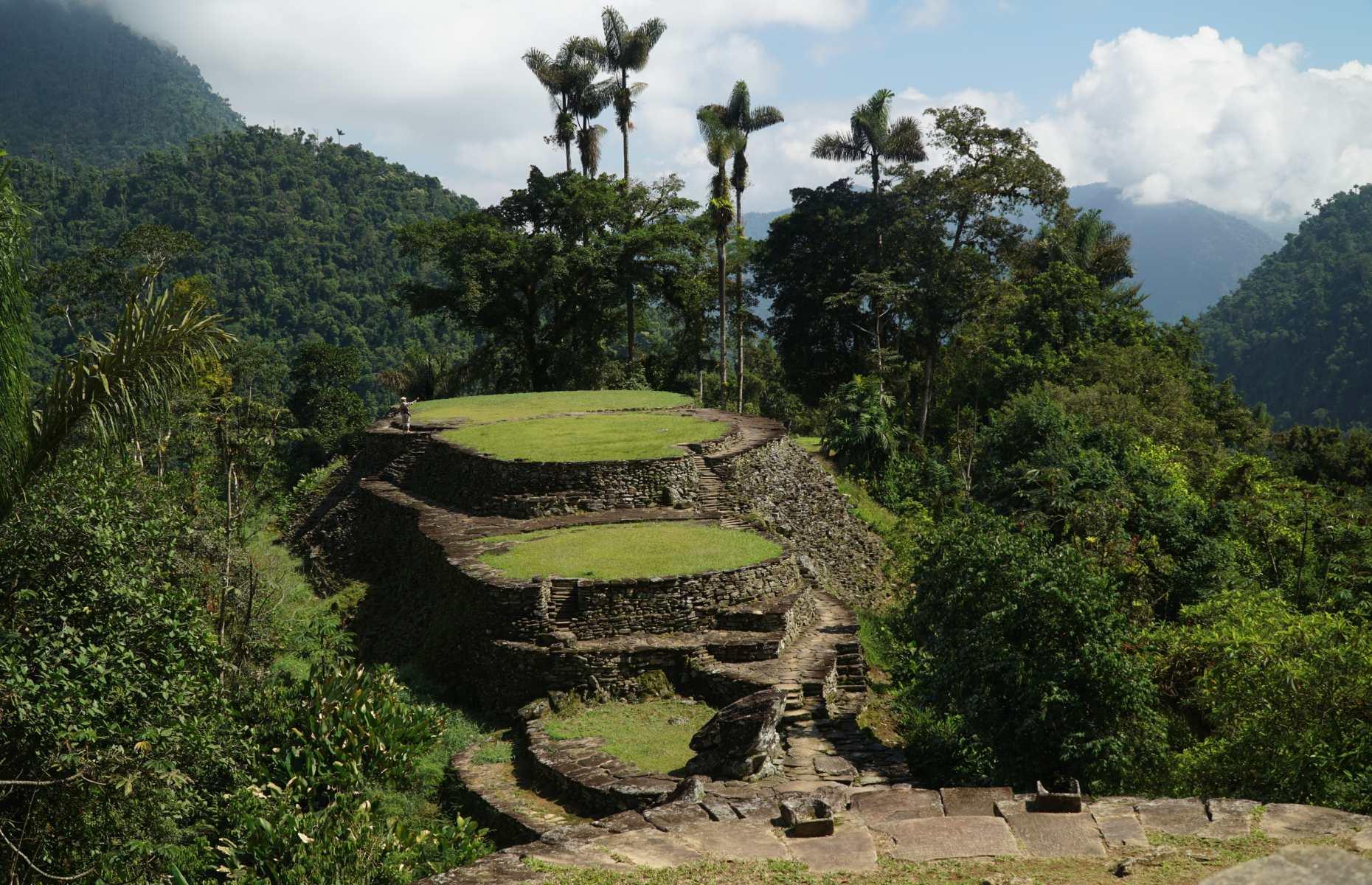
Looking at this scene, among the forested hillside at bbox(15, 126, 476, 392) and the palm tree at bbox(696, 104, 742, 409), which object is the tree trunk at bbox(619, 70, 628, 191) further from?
the forested hillside at bbox(15, 126, 476, 392)

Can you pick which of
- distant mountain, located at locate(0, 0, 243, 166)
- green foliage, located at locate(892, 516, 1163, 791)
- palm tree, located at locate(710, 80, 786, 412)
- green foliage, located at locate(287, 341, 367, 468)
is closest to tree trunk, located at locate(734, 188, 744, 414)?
palm tree, located at locate(710, 80, 786, 412)

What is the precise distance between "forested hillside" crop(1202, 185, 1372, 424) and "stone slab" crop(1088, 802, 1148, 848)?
228 ft

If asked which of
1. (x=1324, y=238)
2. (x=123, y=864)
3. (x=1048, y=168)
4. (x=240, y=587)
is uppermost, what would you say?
(x=1324, y=238)

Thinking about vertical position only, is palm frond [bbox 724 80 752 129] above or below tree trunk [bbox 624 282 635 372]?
above

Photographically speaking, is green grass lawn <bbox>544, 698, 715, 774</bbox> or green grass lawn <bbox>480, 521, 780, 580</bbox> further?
green grass lawn <bbox>480, 521, 780, 580</bbox>

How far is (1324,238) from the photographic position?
83.8 metres

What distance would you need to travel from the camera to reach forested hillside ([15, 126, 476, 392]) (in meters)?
55.5

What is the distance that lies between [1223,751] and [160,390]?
9.39 meters

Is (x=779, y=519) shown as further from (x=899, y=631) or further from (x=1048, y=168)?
(x=1048, y=168)

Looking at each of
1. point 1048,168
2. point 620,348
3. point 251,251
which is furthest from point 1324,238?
point 251,251

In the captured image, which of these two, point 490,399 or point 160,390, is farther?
point 490,399

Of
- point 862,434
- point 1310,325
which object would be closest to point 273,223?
point 862,434

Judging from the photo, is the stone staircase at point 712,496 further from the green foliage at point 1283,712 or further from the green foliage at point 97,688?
the green foliage at point 97,688

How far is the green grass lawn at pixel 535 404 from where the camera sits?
23.9 m
